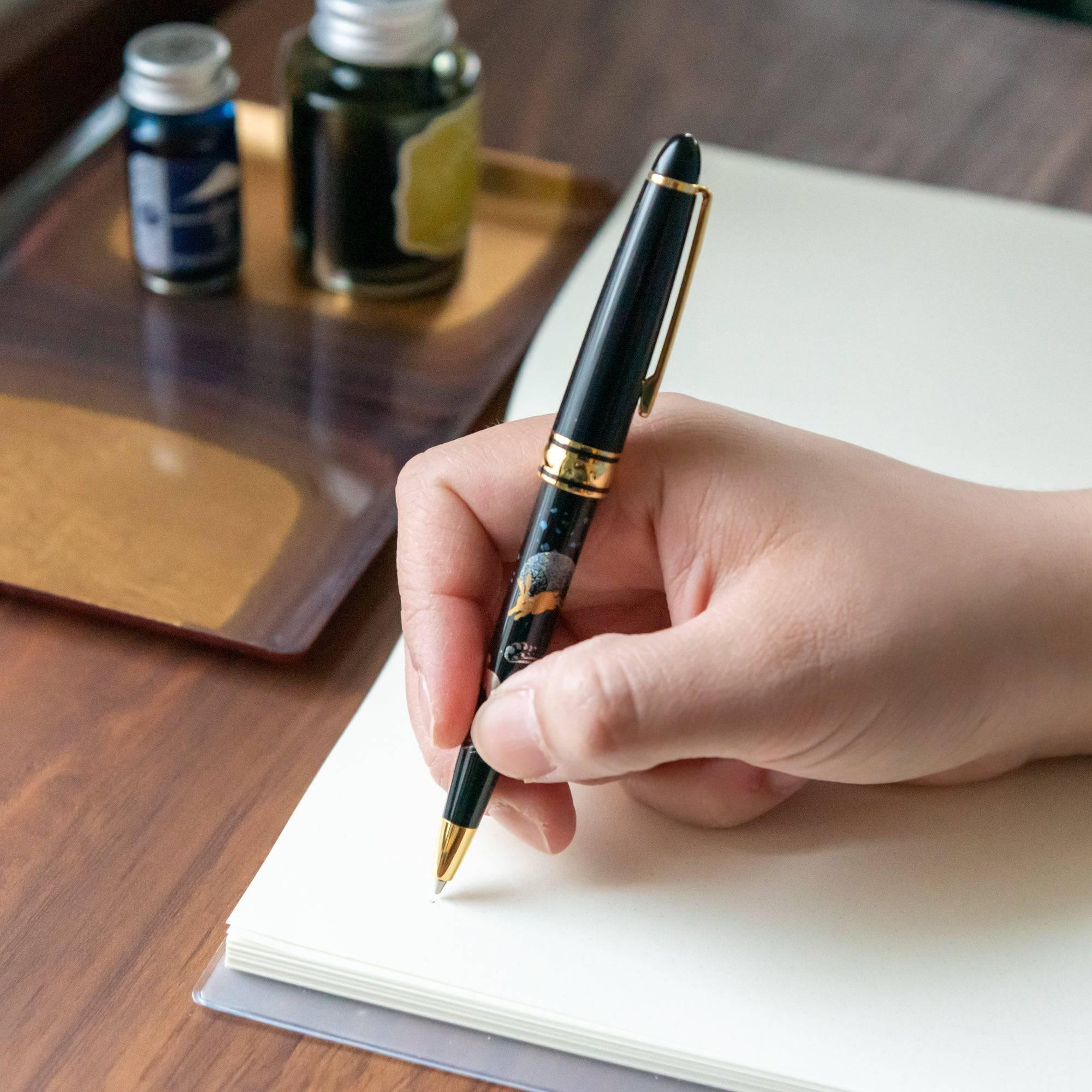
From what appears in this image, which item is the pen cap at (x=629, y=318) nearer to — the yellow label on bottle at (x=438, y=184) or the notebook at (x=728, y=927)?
the notebook at (x=728, y=927)

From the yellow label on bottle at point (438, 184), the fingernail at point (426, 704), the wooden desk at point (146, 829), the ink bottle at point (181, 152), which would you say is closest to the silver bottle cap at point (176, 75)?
the ink bottle at point (181, 152)

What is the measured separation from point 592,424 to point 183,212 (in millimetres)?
415

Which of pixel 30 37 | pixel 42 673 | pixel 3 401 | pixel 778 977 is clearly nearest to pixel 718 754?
pixel 778 977

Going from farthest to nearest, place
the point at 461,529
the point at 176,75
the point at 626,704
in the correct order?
the point at 176,75 < the point at 461,529 < the point at 626,704

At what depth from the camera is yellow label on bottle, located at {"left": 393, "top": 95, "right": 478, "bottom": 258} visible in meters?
0.78

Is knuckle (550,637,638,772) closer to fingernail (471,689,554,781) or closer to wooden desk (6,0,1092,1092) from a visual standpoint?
fingernail (471,689,554,781)

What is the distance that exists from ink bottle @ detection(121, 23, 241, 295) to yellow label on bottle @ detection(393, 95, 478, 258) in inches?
4.1

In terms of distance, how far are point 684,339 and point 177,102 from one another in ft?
1.06

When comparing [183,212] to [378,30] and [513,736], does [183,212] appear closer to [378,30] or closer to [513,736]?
[378,30]

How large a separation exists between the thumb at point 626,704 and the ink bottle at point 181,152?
0.46m

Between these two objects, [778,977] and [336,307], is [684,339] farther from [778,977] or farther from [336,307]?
[778,977]

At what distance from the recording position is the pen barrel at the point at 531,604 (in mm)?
487

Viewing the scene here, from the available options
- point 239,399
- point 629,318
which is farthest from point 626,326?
point 239,399

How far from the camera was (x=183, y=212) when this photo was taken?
78 centimetres
